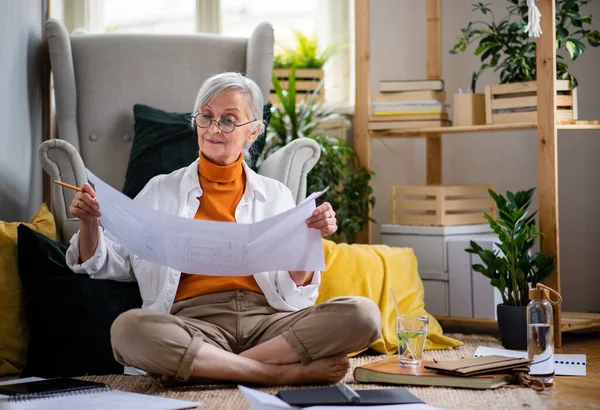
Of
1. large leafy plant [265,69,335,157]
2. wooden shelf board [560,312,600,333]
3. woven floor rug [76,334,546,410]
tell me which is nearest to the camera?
woven floor rug [76,334,546,410]

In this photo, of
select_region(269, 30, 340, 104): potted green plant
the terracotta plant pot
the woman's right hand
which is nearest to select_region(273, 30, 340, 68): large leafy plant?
select_region(269, 30, 340, 104): potted green plant

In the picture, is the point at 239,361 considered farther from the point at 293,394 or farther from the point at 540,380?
the point at 540,380

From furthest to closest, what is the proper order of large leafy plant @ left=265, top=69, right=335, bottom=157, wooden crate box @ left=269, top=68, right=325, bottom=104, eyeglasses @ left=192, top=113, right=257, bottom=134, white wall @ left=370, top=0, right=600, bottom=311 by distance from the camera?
Answer: wooden crate box @ left=269, top=68, right=325, bottom=104
white wall @ left=370, top=0, right=600, bottom=311
large leafy plant @ left=265, top=69, right=335, bottom=157
eyeglasses @ left=192, top=113, right=257, bottom=134

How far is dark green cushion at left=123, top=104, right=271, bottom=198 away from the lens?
2.79 meters

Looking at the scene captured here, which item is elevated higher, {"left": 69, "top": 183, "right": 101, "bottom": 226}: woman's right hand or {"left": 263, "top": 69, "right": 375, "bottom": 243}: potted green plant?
{"left": 263, "top": 69, "right": 375, "bottom": 243}: potted green plant

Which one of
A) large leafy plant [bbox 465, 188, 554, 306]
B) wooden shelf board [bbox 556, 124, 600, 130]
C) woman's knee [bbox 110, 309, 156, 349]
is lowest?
woman's knee [bbox 110, 309, 156, 349]

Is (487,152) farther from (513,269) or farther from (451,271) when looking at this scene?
(513,269)

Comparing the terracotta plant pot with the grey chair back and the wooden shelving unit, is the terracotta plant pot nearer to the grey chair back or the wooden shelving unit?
the wooden shelving unit

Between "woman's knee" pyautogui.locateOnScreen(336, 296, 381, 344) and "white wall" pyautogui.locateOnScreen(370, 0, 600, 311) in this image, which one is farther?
"white wall" pyautogui.locateOnScreen(370, 0, 600, 311)

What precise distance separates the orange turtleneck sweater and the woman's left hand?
0.89 ft

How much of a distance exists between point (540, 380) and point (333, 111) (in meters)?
2.04

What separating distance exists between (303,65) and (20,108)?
1.34 m

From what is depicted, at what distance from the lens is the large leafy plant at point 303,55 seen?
376 cm

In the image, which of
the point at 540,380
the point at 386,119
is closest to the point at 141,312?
the point at 540,380
